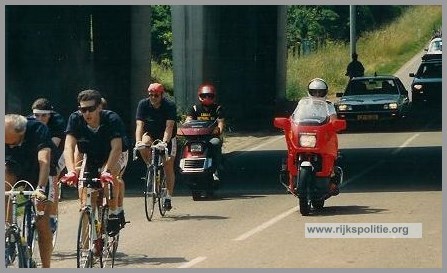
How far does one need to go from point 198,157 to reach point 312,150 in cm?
321

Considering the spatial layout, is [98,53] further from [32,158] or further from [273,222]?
[32,158]

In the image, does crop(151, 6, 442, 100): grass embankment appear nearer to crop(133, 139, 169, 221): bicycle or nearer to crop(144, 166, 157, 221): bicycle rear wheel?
crop(133, 139, 169, 221): bicycle

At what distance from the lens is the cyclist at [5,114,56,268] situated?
12.2 m

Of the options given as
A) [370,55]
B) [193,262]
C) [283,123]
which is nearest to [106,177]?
[193,262]

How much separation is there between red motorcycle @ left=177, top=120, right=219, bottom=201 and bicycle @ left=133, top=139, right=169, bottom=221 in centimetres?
213

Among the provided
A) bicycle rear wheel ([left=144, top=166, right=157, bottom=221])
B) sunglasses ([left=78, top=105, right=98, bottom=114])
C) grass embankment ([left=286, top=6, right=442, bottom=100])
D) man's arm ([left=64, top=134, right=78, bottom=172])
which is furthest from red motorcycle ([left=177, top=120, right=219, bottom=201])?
grass embankment ([left=286, top=6, right=442, bottom=100])

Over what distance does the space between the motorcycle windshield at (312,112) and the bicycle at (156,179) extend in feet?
6.11

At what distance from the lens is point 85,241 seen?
42.7ft

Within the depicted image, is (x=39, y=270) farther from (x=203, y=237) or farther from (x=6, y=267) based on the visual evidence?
(x=203, y=237)

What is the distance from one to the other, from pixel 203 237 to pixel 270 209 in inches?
131

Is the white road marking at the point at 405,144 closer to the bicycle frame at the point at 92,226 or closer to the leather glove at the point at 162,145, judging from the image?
the leather glove at the point at 162,145

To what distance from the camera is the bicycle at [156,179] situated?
722 inches

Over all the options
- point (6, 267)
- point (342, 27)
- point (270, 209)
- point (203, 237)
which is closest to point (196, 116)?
point (270, 209)

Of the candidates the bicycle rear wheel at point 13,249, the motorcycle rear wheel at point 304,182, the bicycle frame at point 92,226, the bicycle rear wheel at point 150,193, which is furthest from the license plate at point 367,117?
the bicycle rear wheel at point 13,249
